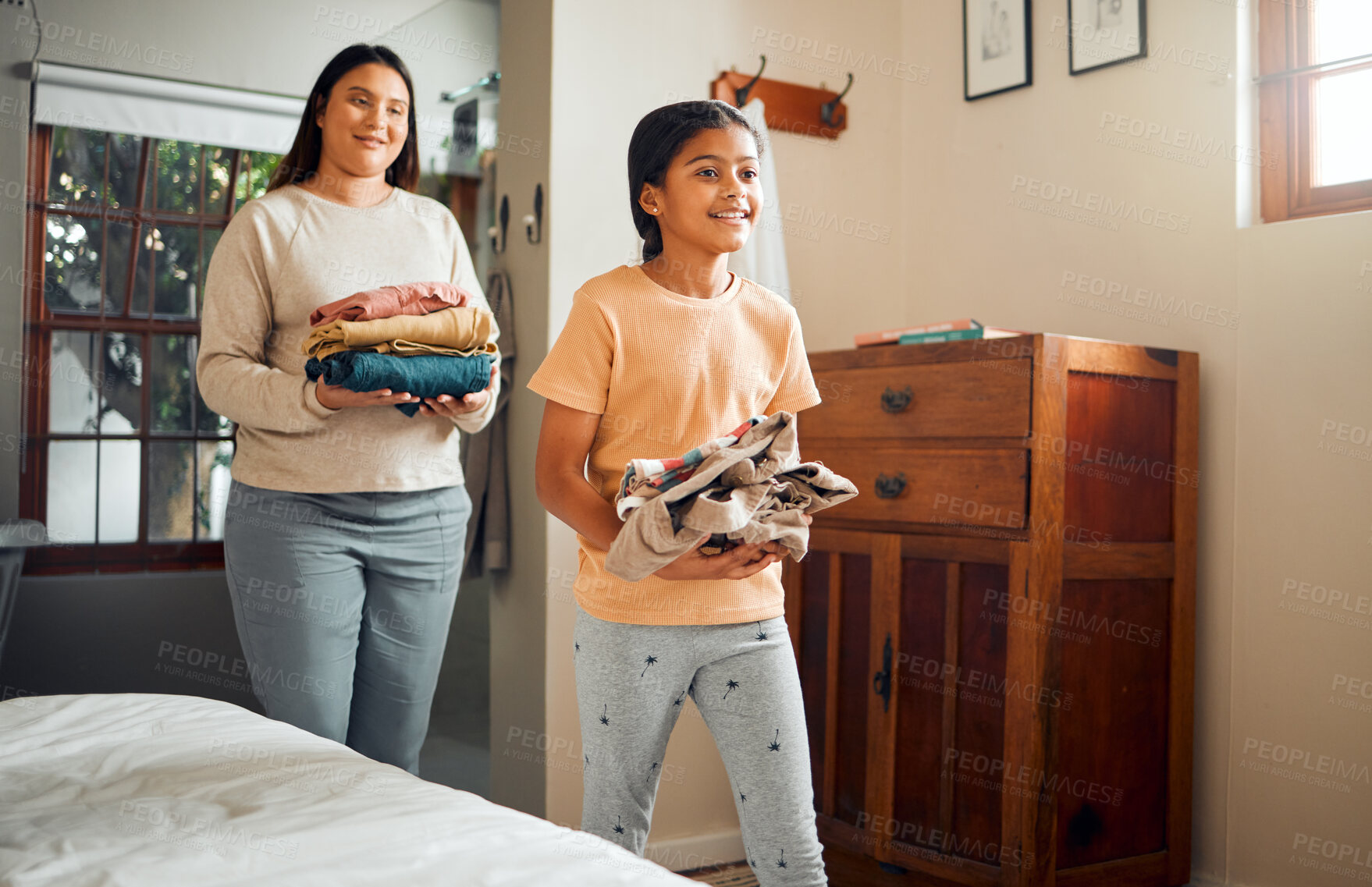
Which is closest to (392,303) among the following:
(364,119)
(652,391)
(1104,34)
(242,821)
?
(364,119)

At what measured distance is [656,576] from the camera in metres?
1.25

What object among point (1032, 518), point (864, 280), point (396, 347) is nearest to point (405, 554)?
point (396, 347)

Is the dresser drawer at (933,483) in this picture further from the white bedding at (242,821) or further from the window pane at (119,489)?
the window pane at (119,489)

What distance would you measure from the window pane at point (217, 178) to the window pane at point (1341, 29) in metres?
2.35

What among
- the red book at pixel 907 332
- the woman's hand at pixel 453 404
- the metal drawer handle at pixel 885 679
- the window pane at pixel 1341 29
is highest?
the window pane at pixel 1341 29

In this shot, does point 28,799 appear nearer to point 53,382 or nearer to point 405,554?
point 405,554

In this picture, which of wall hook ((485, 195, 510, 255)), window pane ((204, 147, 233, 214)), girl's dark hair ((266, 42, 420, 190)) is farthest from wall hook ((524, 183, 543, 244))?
window pane ((204, 147, 233, 214))

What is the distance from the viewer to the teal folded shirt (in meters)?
1.48

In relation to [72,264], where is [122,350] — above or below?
below

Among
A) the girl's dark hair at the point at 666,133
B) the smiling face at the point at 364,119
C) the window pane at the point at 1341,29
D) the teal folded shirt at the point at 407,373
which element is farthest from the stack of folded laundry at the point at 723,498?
the window pane at the point at 1341,29

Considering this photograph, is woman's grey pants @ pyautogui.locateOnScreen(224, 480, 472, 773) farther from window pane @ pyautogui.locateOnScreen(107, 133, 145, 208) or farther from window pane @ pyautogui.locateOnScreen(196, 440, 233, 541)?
window pane @ pyautogui.locateOnScreen(107, 133, 145, 208)

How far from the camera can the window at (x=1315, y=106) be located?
6.68ft

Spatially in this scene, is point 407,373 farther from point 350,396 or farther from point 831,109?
point 831,109

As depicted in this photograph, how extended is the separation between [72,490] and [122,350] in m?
0.33
